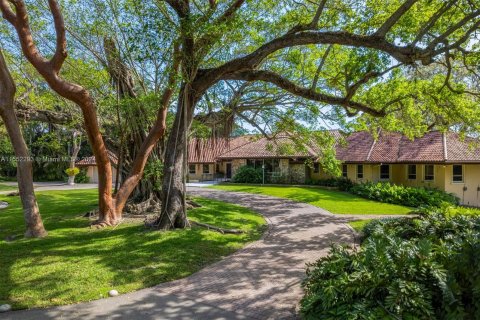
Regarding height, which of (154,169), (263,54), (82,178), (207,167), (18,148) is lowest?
(82,178)

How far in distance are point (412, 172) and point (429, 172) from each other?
1.34 meters

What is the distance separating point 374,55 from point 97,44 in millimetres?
9304

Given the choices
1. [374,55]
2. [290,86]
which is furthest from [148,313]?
[374,55]

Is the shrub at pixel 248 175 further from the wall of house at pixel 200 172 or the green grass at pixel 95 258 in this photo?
the green grass at pixel 95 258

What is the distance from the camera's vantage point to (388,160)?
26.0 metres

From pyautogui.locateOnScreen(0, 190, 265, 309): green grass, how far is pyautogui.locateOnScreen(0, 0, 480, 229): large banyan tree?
1.30 meters

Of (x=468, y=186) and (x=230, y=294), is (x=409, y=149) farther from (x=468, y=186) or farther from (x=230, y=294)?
(x=230, y=294)

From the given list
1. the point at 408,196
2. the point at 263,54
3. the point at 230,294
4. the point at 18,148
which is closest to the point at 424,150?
the point at 408,196

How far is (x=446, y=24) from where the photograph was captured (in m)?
10.2

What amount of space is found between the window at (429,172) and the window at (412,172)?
86 centimetres

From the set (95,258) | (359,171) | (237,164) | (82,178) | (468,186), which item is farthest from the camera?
(82,178)

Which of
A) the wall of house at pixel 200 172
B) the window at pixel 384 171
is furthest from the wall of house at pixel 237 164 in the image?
the window at pixel 384 171

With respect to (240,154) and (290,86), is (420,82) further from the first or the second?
(240,154)

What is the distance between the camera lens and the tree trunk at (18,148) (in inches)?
360
